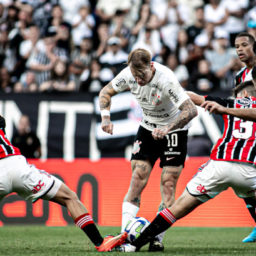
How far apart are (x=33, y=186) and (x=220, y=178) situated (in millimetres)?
2058

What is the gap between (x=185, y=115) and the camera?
674 cm

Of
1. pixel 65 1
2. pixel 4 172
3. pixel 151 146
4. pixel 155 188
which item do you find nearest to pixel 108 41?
pixel 65 1

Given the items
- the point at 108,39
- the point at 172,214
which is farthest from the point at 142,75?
the point at 108,39

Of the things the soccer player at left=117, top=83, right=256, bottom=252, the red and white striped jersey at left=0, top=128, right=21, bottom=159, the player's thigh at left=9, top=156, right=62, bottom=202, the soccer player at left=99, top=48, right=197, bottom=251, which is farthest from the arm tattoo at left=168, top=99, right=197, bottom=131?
the red and white striped jersey at left=0, top=128, right=21, bottom=159

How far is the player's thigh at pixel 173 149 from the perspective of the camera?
24.5ft

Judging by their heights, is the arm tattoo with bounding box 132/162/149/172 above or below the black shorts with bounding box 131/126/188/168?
below

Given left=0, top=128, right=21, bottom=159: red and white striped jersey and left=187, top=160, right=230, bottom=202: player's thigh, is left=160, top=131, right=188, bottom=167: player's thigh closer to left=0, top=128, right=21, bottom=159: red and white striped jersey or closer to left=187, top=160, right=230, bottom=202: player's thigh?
left=187, top=160, right=230, bottom=202: player's thigh

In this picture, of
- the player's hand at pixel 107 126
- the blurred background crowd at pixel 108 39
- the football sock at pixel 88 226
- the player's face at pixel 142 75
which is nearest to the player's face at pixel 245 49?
the player's face at pixel 142 75

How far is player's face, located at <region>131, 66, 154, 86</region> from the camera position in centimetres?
669

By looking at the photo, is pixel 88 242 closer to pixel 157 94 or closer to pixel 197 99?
pixel 157 94

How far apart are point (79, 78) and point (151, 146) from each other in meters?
8.27

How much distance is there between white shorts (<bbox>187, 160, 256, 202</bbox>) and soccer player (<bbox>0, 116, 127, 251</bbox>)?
3.47 feet

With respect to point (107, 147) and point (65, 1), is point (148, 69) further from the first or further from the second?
point (65, 1)

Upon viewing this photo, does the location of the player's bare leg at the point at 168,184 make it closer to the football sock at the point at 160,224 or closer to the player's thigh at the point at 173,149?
the player's thigh at the point at 173,149
